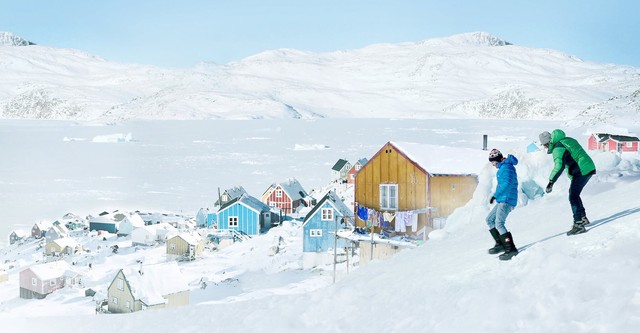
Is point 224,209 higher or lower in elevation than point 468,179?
lower

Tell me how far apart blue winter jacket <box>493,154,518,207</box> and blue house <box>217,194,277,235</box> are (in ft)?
141

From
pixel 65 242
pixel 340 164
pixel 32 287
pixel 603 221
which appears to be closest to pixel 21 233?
pixel 65 242

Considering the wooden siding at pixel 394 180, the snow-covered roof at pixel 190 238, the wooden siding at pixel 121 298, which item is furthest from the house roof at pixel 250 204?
the wooden siding at pixel 394 180

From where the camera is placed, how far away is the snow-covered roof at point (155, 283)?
29859mm

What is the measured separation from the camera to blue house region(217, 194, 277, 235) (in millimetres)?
50531

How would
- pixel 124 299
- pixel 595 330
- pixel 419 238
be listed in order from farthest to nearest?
1. pixel 124 299
2. pixel 419 238
3. pixel 595 330

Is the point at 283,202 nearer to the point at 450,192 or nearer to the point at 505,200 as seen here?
the point at 450,192

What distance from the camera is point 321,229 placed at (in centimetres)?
3644

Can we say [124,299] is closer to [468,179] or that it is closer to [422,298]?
[468,179]

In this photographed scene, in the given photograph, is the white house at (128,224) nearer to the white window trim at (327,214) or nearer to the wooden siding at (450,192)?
the white window trim at (327,214)

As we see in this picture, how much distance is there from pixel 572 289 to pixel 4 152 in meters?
154

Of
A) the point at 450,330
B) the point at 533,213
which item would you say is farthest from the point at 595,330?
the point at 533,213

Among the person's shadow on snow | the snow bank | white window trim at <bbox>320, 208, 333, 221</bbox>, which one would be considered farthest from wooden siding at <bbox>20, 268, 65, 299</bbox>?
the snow bank

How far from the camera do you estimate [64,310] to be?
31.8 metres
